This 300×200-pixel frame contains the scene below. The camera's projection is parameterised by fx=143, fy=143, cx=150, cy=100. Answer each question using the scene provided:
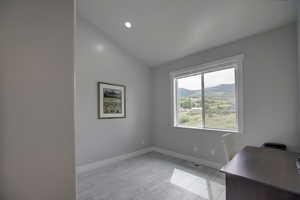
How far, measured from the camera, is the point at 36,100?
3.09ft

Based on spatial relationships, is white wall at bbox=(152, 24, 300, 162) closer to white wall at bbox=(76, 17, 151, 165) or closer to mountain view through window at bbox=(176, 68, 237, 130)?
mountain view through window at bbox=(176, 68, 237, 130)

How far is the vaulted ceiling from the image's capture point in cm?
224

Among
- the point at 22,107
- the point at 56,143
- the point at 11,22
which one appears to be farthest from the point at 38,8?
the point at 56,143

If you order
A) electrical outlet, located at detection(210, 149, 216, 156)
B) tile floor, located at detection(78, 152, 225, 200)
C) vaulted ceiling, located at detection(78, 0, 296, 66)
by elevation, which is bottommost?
tile floor, located at detection(78, 152, 225, 200)

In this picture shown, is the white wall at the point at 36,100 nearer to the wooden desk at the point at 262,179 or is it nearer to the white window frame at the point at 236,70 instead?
the wooden desk at the point at 262,179

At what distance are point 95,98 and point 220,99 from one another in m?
2.85

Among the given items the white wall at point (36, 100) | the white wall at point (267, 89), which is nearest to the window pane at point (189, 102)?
the white wall at point (267, 89)

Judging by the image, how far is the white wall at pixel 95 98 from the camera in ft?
10.1

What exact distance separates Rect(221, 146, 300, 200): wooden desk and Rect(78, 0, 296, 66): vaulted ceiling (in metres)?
2.14

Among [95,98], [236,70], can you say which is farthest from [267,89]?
[95,98]

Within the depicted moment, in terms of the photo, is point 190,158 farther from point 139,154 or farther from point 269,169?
point 269,169

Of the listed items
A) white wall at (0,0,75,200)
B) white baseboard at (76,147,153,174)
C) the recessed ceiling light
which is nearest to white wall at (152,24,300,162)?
white baseboard at (76,147,153,174)

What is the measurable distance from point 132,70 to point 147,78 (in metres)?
0.61

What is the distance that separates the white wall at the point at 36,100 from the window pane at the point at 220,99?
3002mm
